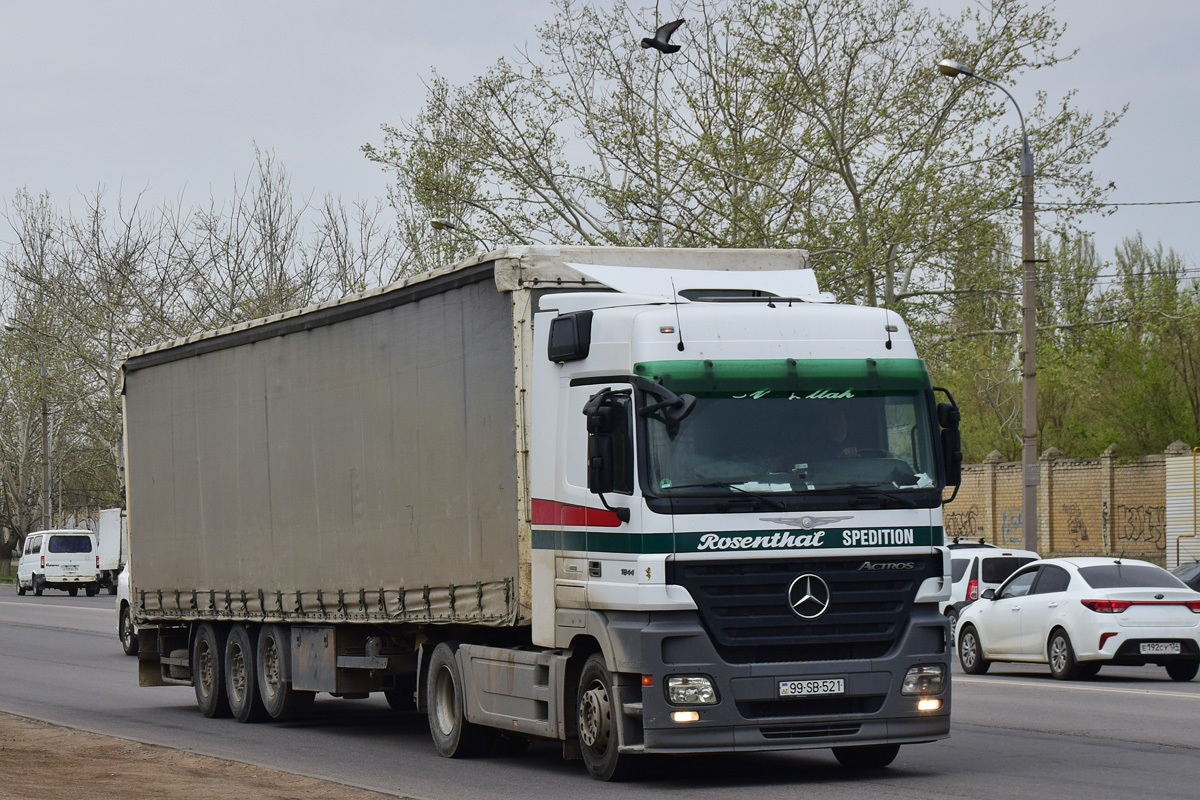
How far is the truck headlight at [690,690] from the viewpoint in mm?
10031

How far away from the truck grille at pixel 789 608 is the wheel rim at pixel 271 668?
21.8 feet

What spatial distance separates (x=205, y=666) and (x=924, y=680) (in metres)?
9.03

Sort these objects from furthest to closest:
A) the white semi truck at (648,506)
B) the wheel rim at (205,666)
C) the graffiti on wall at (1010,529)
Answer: the graffiti on wall at (1010,529) < the wheel rim at (205,666) < the white semi truck at (648,506)

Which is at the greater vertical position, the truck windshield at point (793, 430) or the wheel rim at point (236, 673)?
the truck windshield at point (793, 430)

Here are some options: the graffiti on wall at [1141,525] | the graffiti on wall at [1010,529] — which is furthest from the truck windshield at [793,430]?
the graffiti on wall at [1010,529]

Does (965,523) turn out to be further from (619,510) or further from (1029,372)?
(619,510)

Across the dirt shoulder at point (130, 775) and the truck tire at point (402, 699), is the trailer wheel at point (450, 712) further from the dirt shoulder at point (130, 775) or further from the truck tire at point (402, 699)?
the truck tire at point (402, 699)

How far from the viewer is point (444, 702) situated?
41.8ft

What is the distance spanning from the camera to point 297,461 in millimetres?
14992

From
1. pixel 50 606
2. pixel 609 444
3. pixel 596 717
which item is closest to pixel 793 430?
pixel 609 444

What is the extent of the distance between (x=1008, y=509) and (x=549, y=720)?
1503 inches

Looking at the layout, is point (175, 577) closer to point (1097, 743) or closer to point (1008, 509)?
point (1097, 743)

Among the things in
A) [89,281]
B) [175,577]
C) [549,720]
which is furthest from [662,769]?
[89,281]

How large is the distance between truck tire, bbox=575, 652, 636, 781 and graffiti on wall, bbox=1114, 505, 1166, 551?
33.2 meters
